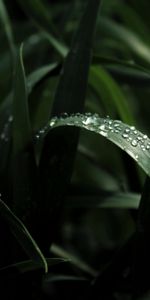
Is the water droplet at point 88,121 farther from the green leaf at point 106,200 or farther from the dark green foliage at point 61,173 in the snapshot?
the green leaf at point 106,200

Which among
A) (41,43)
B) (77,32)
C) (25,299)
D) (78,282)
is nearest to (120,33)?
(41,43)

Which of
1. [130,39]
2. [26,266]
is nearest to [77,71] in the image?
[26,266]

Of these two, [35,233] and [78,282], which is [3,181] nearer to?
[35,233]

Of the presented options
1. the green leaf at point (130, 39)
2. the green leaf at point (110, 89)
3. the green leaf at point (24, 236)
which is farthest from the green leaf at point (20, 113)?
the green leaf at point (130, 39)

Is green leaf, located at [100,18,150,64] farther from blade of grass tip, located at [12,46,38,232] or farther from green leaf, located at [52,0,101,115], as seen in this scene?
blade of grass tip, located at [12,46,38,232]

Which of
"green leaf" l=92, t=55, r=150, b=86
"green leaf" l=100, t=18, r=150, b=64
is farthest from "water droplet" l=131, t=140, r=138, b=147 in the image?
"green leaf" l=100, t=18, r=150, b=64

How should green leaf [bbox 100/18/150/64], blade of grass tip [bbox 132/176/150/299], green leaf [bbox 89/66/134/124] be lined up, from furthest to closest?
green leaf [bbox 100/18/150/64] < green leaf [bbox 89/66/134/124] < blade of grass tip [bbox 132/176/150/299]
